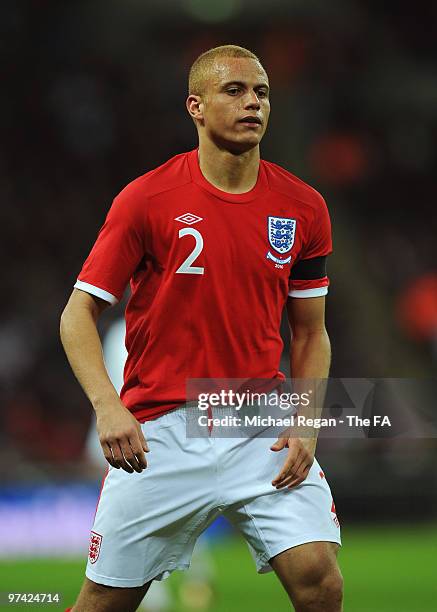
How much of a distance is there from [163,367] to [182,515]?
0.53 meters

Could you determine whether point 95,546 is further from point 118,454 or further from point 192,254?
point 192,254

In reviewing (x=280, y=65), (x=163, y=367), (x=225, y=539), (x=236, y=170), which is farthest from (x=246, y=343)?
(x=280, y=65)

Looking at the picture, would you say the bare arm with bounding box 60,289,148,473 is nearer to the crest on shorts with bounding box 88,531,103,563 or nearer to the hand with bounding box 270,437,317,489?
the crest on shorts with bounding box 88,531,103,563

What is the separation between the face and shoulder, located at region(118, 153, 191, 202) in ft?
0.65

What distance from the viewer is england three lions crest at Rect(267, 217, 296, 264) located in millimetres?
4516

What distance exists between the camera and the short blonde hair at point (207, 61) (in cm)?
452

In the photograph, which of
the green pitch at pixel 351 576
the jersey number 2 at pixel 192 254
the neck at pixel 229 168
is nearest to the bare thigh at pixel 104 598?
the jersey number 2 at pixel 192 254

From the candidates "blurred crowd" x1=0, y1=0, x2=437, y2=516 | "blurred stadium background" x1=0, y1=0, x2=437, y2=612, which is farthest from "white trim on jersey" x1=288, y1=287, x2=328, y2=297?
"blurred crowd" x1=0, y1=0, x2=437, y2=516

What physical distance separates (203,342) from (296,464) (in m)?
0.54

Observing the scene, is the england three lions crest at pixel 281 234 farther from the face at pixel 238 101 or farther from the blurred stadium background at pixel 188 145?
the blurred stadium background at pixel 188 145

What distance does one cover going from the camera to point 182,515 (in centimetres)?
438

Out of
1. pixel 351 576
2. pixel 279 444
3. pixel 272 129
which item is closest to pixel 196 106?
pixel 279 444

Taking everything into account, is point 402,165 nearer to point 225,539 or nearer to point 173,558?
point 225,539

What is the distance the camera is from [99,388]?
423 cm
